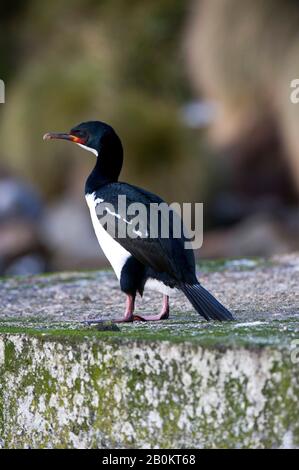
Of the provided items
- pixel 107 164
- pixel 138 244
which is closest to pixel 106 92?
pixel 107 164

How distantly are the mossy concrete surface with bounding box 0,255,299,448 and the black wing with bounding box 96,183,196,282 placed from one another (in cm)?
26

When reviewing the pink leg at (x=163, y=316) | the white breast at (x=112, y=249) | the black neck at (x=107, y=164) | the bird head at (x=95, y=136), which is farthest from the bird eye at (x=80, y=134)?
the pink leg at (x=163, y=316)

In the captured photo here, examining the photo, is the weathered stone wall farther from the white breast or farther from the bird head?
the bird head

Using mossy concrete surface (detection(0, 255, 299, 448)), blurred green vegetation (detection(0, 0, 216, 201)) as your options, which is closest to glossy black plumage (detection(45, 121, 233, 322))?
mossy concrete surface (detection(0, 255, 299, 448))

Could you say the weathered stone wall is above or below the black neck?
below

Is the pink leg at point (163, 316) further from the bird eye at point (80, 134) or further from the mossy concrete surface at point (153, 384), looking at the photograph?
the bird eye at point (80, 134)

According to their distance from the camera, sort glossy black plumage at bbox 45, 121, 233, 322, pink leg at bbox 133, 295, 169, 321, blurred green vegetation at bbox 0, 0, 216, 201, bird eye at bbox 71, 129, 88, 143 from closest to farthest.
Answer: glossy black plumage at bbox 45, 121, 233, 322
pink leg at bbox 133, 295, 169, 321
bird eye at bbox 71, 129, 88, 143
blurred green vegetation at bbox 0, 0, 216, 201

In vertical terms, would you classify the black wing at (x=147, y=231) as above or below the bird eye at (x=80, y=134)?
below

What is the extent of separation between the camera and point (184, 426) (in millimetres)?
4117

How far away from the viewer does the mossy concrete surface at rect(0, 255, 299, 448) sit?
156 inches

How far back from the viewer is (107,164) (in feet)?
18.8

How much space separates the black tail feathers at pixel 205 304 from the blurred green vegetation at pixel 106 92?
32.8ft

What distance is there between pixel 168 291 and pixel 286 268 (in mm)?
2209

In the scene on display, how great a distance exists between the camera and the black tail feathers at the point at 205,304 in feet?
16.1
